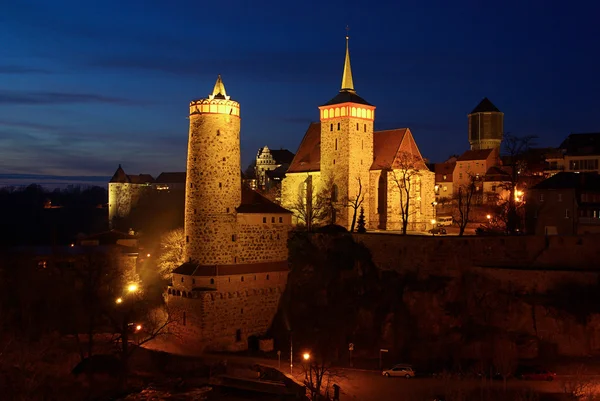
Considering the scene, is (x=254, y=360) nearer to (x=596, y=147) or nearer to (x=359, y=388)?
→ (x=359, y=388)

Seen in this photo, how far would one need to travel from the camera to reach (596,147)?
63.4m

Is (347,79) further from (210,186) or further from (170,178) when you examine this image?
(170,178)

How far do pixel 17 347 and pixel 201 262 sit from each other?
37.4ft

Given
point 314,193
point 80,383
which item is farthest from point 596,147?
point 80,383

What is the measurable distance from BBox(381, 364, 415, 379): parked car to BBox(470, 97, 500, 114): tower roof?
62201 mm

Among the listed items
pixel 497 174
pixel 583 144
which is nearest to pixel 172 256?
pixel 497 174

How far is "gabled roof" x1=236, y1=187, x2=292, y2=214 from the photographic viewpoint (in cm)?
A: 4134

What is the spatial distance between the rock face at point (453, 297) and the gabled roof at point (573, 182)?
345 inches

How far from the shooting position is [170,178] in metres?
112

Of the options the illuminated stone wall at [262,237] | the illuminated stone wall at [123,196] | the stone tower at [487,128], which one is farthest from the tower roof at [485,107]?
the illuminated stone wall at [262,237]

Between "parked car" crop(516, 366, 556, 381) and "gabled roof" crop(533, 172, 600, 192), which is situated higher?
"gabled roof" crop(533, 172, 600, 192)

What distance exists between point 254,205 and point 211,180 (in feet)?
12.0

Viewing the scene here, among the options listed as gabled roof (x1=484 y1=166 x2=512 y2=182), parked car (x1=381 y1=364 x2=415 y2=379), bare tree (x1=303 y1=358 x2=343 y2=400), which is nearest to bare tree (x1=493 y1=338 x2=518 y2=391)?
parked car (x1=381 y1=364 x2=415 y2=379)

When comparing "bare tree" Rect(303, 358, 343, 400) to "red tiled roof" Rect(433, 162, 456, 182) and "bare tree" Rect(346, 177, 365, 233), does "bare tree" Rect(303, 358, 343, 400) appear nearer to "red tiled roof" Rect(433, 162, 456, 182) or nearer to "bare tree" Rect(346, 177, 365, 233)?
"bare tree" Rect(346, 177, 365, 233)
